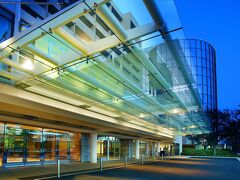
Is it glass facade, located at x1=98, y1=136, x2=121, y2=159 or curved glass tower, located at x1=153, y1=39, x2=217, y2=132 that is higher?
curved glass tower, located at x1=153, y1=39, x2=217, y2=132

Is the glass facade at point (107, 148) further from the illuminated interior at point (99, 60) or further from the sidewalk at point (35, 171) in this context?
the illuminated interior at point (99, 60)

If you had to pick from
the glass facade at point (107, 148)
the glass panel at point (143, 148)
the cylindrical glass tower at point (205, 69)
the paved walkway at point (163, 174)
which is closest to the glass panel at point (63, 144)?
the paved walkway at point (163, 174)

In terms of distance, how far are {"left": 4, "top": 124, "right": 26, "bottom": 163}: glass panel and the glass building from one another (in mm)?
72

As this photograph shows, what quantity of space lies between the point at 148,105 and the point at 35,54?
35.4 feet

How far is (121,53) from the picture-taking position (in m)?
10.5

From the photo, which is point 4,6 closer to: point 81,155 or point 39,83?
point 39,83

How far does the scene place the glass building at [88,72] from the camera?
8406 millimetres

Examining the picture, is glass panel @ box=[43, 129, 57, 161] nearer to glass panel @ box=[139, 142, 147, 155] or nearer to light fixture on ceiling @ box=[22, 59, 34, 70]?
light fixture on ceiling @ box=[22, 59, 34, 70]

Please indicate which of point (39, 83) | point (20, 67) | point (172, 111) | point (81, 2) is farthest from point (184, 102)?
point (81, 2)

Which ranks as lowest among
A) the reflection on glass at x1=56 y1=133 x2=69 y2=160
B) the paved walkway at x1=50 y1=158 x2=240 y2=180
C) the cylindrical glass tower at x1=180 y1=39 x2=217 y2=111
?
the paved walkway at x1=50 y1=158 x2=240 y2=180

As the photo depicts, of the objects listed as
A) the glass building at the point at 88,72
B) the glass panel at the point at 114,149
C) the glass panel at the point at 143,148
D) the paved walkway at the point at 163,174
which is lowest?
the glass panel at the point at 143,148

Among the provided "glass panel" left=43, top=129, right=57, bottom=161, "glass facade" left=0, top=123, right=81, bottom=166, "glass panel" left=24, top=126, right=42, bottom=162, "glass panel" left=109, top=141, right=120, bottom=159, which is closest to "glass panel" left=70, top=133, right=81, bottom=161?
"glass facade" left=0, top=123, right=81, bottom=166

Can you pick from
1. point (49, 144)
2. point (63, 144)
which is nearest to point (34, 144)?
point (49, 144)

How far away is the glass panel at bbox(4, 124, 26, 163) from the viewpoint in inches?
838
